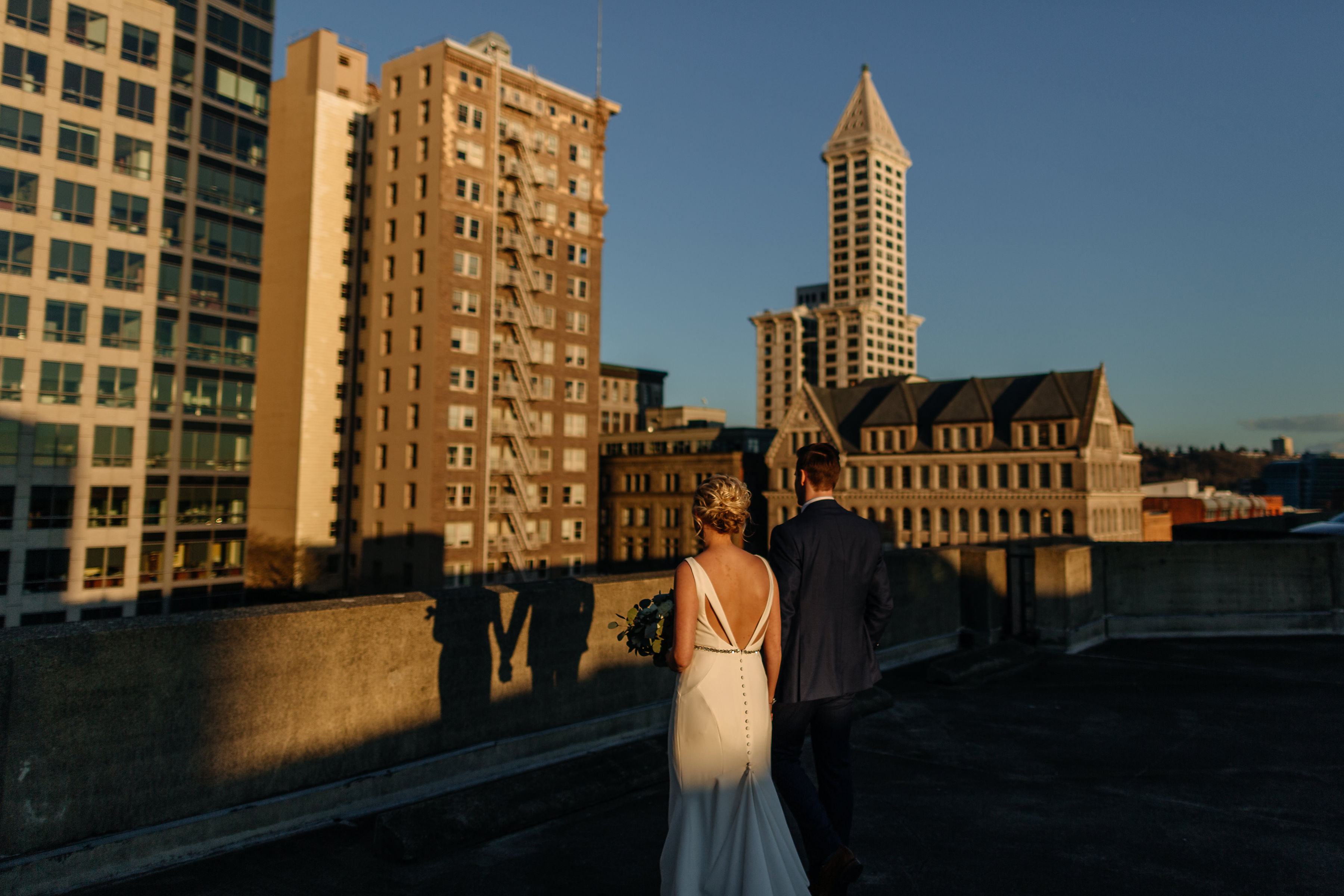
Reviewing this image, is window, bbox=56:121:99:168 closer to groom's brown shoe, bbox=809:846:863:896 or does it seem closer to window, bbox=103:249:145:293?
window, bbox=103:249:145:293

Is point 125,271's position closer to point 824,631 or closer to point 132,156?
point 132,156

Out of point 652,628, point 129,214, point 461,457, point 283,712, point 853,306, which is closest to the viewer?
point 652,628

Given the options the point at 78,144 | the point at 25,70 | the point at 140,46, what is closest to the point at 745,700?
the point at 78,144

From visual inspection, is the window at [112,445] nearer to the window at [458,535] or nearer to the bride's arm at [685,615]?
the window at [458,535]

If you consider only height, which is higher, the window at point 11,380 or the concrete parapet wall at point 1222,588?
the window at point 11,380

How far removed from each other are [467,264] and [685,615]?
7035 cm

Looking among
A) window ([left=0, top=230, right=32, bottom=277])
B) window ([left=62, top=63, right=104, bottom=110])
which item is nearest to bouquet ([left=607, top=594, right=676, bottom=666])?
window ([left=0, top=230, right=32, bottom=277])

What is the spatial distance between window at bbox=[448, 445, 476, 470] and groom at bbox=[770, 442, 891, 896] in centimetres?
6572

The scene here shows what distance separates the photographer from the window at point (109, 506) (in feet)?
142

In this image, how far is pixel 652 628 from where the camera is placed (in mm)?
5223

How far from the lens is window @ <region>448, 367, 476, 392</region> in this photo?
69.1 metres

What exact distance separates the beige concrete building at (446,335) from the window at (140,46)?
23922mm

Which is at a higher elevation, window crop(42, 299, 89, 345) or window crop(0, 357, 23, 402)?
window crop(42, 299, 89, 345)

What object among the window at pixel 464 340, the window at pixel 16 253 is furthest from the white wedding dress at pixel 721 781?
the window at pixel 464 340
